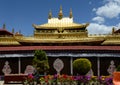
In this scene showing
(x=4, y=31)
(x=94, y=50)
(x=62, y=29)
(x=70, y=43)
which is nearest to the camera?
(x=94, y=50)

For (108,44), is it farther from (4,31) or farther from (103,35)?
(4,31)

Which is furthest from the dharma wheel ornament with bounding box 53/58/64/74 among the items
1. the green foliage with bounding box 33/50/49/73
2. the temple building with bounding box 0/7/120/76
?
the green foliage with bounding box 33/50/49/73

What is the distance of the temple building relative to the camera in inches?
1223

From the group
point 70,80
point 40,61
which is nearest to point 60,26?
point 40,61

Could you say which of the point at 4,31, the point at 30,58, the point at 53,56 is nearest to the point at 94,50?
the point at 53,56

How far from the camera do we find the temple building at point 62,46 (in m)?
31.1

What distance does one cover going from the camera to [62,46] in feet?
111

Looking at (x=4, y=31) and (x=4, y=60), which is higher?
(x=4, y=31)

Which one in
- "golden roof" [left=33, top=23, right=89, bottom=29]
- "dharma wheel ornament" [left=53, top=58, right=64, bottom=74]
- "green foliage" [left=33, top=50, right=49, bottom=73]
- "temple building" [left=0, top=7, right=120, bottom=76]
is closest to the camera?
"green foliage" [left=33, top=50, right=49, bottom=73]

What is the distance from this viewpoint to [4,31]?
4497 centimetres

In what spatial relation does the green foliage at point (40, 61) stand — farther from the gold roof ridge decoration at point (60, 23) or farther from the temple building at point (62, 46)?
the gold roof ridge decoration at point (60, 23)

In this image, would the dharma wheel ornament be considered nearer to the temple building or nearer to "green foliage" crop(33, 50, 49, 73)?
the temple building

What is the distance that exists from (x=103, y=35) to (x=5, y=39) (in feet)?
35.9

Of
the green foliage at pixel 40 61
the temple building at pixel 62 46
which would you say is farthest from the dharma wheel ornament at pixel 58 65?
the green foliage at pixel 40 61
